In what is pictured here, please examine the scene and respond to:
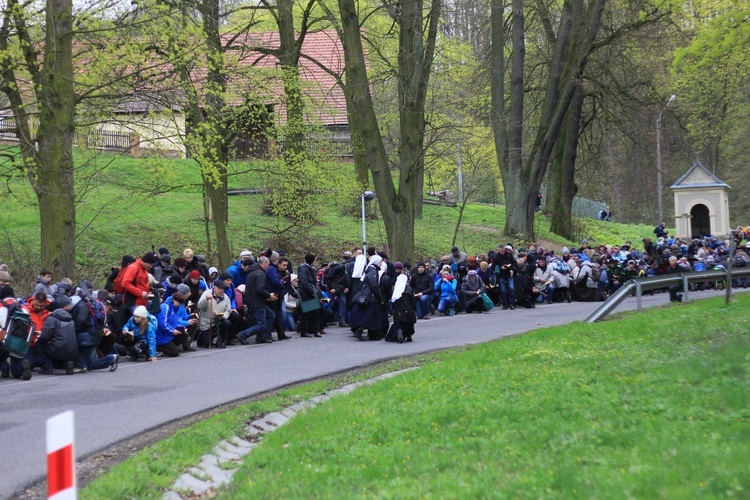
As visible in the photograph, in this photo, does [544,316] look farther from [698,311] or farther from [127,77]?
[127,77]

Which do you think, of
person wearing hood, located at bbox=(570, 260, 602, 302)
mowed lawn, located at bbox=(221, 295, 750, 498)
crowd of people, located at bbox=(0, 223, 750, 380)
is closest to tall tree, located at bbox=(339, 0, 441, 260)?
crowd of people, located at bbox=(0, 223, 750, 380)

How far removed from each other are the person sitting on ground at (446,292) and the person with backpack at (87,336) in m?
10.6

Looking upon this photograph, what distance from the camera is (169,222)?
99.2ft

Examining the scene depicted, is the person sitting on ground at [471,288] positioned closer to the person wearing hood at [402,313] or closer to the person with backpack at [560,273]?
the person with backpack at [560,273]

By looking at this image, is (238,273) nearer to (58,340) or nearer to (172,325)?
(172,325)

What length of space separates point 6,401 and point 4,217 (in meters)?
19.1

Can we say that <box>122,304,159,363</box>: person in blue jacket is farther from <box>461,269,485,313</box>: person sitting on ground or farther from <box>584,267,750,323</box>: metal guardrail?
<box>461,269,485,313</box>: person sitting on ground

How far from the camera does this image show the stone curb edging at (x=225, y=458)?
6941 millimetres

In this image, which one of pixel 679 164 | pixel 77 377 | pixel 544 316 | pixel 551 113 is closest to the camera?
pixel 77 377

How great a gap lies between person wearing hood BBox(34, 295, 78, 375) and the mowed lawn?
219 inches

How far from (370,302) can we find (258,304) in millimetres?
2326

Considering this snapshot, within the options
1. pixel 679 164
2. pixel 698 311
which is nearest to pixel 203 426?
pixel 698 311

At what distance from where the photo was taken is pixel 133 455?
26.5 feet

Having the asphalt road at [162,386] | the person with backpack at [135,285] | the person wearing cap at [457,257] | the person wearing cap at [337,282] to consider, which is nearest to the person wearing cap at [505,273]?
the person wearing cap at [457,257]
